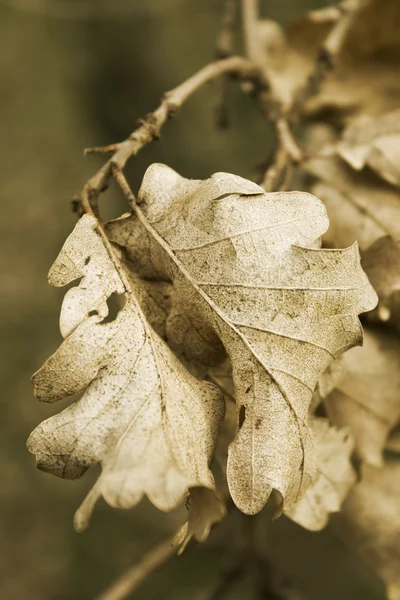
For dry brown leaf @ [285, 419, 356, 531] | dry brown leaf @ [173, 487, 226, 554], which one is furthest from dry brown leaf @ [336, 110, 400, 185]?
dry brown leaf @ [173, 487, 226, 554]

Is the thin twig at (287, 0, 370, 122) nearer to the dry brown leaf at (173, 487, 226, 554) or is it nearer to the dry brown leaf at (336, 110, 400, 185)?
the dry brown leaf at (336, 110, 400, 185)

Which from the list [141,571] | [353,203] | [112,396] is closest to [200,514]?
[112,396]

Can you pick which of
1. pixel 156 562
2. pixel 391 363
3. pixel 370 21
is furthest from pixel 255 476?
pixel 370 21

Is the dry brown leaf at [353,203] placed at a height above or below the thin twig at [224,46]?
below

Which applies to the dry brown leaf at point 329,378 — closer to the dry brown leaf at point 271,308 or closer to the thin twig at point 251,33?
the dry brown leaf at point 271,308

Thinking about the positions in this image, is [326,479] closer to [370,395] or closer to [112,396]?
[370,395]

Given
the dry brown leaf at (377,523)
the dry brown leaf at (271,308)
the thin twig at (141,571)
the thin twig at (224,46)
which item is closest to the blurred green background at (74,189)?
the thin twig at (224,46)

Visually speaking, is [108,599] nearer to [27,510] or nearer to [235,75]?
[235,75]
